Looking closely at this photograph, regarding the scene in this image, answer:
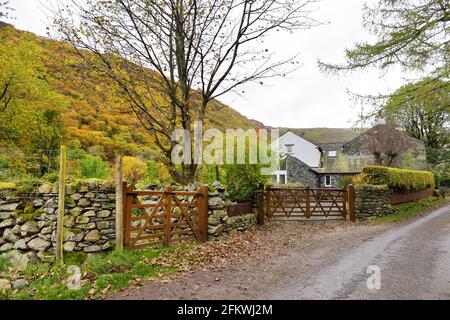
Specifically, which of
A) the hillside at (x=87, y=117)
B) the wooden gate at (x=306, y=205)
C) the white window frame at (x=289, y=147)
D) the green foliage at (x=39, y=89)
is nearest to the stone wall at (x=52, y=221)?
the green foliage at (x=39, y=89)

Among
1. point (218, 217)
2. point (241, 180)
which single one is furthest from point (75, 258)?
point (241, 180)

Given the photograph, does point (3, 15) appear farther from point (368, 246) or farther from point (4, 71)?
point (368, 246)

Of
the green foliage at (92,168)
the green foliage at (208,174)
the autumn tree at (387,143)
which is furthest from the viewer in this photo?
the autumn tree at (387,143)

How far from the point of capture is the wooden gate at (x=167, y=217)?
22.9ft

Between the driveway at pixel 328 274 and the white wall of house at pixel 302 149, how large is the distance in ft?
102

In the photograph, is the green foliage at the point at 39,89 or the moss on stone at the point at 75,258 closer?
the moss on stone at the point at 75,258

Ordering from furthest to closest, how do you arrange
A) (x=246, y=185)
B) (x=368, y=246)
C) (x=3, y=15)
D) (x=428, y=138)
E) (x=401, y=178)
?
(x=428, y=138), (x=401, y=178), (x=3, y=15), (x=246, y=185), (x=368, y=246)

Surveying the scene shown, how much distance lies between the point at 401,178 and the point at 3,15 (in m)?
20.8

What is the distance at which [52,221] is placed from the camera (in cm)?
667

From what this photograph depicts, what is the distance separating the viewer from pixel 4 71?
40.8 feet

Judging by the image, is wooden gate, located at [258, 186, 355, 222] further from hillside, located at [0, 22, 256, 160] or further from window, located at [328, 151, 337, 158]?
window, located at [328, 151, 337, 158]

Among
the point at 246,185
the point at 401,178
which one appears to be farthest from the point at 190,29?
the point at 401,178

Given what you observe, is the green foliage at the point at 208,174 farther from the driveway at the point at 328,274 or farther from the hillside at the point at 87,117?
the driveway at the point at 328,274

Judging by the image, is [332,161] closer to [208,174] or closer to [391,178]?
[391,178]
